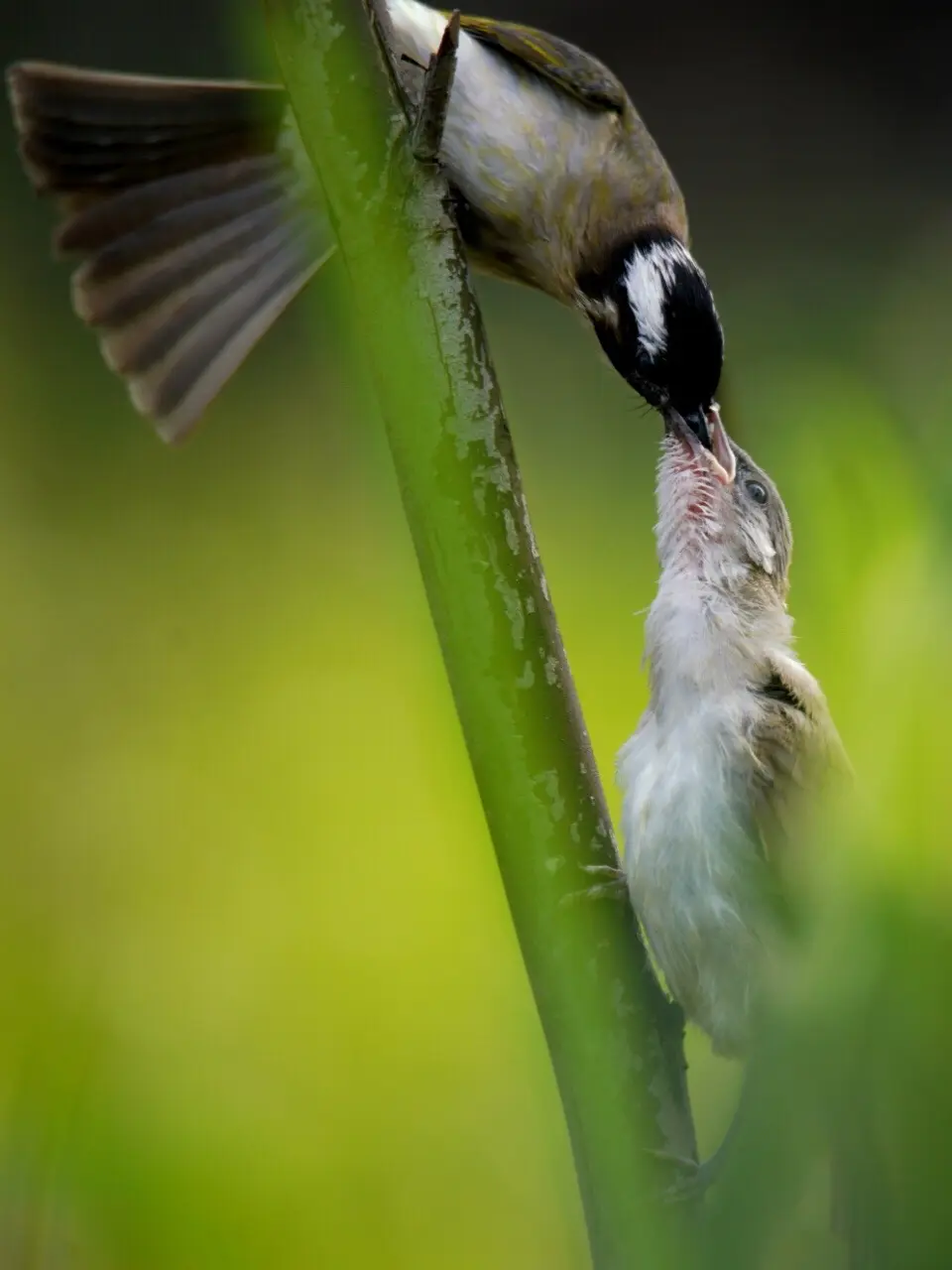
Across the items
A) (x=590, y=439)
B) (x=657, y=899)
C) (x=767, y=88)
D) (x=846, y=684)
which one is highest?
(x=767, y=88)

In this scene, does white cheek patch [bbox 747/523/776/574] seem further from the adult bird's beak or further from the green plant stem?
the green plant stem

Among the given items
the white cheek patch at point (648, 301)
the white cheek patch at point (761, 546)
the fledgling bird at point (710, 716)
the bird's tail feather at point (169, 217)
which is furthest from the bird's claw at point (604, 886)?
the white cheek patch at point (648, 301)

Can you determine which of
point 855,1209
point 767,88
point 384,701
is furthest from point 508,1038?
point 767,88

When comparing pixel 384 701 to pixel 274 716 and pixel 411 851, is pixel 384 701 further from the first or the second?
pixel 411 851

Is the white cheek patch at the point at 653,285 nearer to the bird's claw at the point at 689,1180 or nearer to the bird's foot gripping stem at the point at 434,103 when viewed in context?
the bird's foot gripping stem at the point at 434,103

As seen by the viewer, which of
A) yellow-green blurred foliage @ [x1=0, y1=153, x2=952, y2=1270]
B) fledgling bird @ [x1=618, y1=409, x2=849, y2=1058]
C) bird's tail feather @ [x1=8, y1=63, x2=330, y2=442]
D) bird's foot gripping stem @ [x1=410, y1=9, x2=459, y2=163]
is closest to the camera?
yellow-green blurred foliage @ [x1=0, y1=153, x2=952, y2=1270]

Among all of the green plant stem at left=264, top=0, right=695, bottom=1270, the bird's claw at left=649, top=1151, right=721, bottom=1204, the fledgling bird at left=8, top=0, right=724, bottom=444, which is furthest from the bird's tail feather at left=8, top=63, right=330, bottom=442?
the bird's claw at left=649, top=1151, right=721, bottom=1204

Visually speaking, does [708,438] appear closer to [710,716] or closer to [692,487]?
[692,487]
